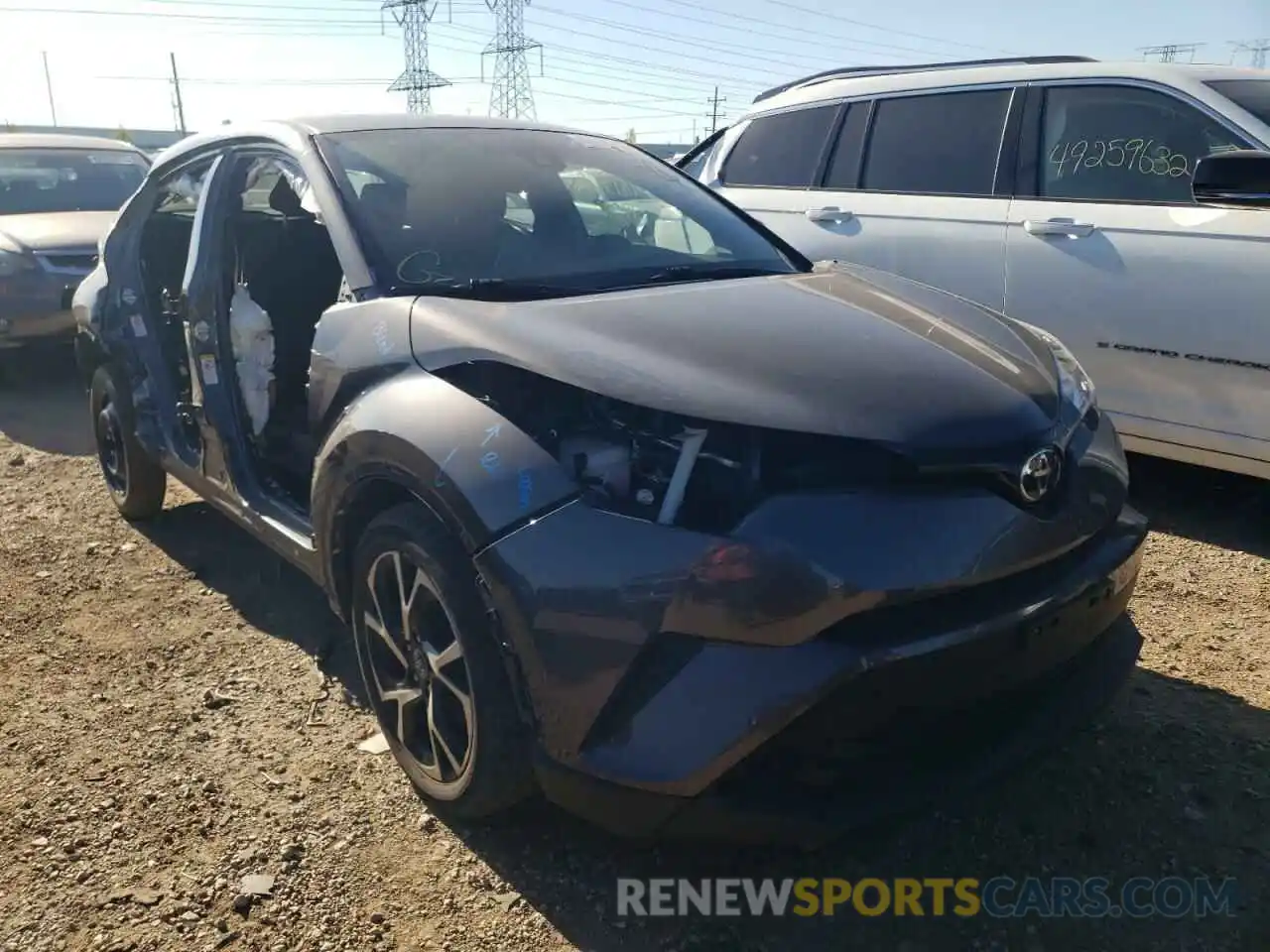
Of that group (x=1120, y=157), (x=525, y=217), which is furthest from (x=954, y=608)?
(x=1120, y=157)

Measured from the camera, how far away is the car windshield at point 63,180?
311 inches

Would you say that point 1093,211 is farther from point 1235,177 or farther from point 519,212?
point 519,212

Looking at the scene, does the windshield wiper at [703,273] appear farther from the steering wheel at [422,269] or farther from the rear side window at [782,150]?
the rear side window at [782,150]

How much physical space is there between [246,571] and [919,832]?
2.72m

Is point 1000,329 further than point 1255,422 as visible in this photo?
No

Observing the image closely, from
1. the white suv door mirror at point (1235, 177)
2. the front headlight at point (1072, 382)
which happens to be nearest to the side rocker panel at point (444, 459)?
the front headlight at point (1072, 382)

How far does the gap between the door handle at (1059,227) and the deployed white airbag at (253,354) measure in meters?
3.10

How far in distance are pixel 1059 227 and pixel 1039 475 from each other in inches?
102

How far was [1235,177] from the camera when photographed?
3.45m

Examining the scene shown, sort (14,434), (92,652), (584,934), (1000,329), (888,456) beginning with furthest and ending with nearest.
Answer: (14,434)
(92,652)
(1000,329)
(584,934)
(888,456)

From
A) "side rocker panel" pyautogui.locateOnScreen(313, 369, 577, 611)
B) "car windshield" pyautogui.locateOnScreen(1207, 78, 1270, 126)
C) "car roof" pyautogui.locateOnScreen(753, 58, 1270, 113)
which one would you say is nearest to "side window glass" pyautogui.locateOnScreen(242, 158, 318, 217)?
"side rocker panel" pyautogui.locateOnScreen(313, 369, 577, 611)

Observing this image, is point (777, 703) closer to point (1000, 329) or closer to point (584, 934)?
point (584, 934)

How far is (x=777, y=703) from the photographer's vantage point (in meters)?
1.72

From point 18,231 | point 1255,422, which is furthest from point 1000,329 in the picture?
point 18,231
